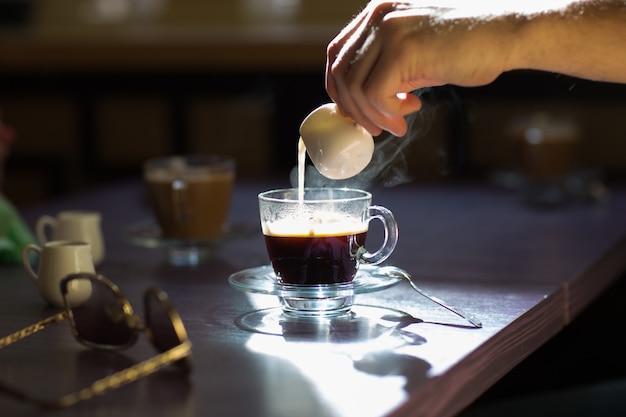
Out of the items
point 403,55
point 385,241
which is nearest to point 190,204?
point 385,241

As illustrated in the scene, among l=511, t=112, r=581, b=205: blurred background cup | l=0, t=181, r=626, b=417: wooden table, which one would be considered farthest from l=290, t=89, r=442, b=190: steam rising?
l=511, t=112, r=581, b=205: blurred background cup

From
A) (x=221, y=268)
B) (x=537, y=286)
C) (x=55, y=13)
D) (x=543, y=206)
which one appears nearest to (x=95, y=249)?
(x=221, y=268)

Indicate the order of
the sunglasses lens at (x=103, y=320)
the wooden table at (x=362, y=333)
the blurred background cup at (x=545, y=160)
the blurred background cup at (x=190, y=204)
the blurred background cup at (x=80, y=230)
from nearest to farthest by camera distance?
the wooden table at (x=362, y=333) → the sunglasses lens at (x=103, y=320) → the blurred background cup at (x=80, y=230) → the blurred background cup at (x=190, y=204) → the blurred background cup at (x=545, y=160)

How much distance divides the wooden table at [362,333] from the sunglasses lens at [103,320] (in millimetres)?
16

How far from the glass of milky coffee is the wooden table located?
0.21ft

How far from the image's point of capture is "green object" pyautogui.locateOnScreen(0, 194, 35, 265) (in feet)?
5.28

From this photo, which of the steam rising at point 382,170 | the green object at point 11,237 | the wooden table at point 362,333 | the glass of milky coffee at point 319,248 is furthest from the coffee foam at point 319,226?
the green object at point 11,237

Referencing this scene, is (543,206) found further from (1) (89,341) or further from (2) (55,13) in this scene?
(2) (55,13)

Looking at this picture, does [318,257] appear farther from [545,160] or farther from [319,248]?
[545,160]

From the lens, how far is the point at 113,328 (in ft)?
3.54

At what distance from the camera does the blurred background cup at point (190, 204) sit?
170 cm

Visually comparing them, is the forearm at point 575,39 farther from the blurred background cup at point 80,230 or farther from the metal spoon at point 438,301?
the blurred background cup at point 80,230

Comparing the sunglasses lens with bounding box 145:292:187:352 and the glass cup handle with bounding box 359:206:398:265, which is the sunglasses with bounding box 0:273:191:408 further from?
the glass cup handle with bounding box 359:206:398:265

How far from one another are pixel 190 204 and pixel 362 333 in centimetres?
64
